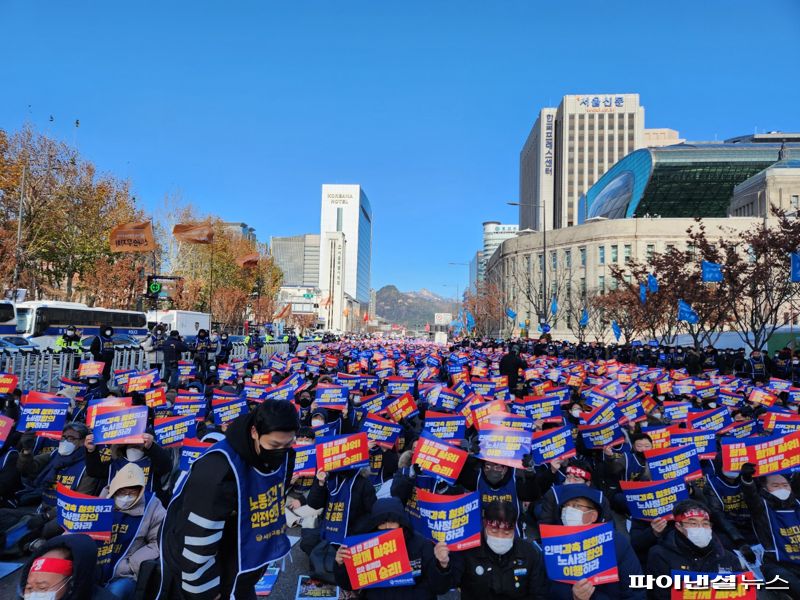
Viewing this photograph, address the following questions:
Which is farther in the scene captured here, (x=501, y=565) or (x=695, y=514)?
(x=695, y=514)

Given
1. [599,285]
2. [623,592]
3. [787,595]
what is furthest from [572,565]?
[599,285]

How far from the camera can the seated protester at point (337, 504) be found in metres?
5.27

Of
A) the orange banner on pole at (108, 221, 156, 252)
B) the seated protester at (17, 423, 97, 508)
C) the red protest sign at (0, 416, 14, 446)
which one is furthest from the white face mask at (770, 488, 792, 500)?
the orange banner on pole at (108, 221, 156, 252)

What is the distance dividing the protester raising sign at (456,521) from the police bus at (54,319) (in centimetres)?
2355

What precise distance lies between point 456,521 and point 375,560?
0.66m

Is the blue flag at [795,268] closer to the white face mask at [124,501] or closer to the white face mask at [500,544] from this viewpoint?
the white face mask at [500,544]

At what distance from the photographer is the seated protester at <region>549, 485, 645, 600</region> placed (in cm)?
395

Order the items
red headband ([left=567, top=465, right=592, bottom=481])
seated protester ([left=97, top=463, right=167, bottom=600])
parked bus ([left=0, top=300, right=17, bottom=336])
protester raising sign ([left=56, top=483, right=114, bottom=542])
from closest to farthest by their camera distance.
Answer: protester raising sign ([left=56, top=483, right=114, bottom=542])
seated protester ([left=97, top=463, right=167, bottom=600])
red headband ([left=567, top=465, right=592, bottom=481])
parked bus ([left=0, top=300, right=17, bottom=336])

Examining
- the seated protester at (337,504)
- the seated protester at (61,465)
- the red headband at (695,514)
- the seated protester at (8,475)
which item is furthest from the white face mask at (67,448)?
the red headband at (695,514)

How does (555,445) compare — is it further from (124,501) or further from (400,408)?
(124,501)

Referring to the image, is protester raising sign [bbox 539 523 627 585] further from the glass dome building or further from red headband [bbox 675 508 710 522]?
the glass dome building

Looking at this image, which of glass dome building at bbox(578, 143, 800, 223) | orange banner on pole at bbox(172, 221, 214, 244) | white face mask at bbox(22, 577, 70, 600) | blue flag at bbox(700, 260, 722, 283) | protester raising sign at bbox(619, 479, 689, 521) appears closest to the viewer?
white face mask at bbox(22, 577, 70, 600)

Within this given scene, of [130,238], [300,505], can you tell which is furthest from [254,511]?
[130,238]

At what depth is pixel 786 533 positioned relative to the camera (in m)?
5.14
